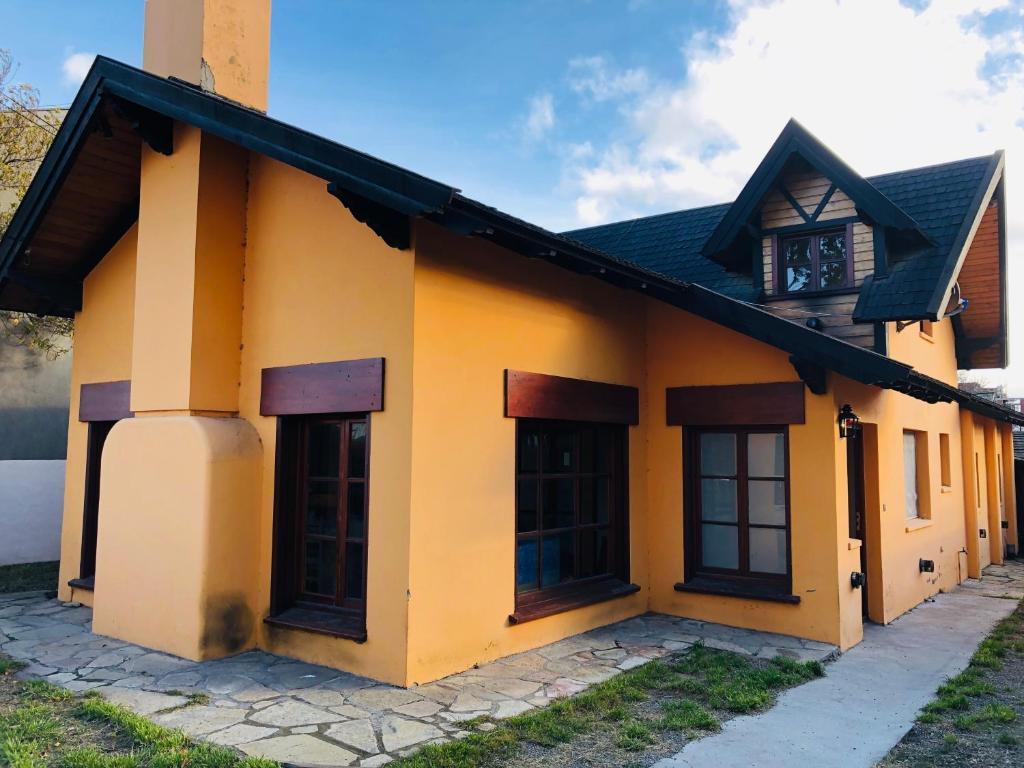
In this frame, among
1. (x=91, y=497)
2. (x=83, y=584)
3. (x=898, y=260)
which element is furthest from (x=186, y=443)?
(x=898, y=260)

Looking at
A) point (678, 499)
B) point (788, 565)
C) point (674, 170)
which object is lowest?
point (788, 565)

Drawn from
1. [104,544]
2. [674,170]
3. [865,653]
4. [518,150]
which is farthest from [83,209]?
[674,170]

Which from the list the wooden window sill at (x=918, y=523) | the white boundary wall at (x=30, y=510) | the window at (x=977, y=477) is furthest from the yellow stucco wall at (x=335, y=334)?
the window at (x=977, y=477)

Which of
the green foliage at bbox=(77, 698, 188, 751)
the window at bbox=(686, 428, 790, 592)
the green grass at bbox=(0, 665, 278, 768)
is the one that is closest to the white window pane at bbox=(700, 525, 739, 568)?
the window at bbox=(686, 428, 790, 592)

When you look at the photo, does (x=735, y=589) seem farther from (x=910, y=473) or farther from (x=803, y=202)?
(x=803, y=202)

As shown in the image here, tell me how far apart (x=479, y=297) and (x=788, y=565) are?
161 inches

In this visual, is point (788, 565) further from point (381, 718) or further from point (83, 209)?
point (83, 209)

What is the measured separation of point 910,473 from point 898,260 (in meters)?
2.98

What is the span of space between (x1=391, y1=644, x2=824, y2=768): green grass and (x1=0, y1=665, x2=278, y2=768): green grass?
114cm

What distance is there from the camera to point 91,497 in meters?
8.67

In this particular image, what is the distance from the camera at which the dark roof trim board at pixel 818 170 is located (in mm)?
8727

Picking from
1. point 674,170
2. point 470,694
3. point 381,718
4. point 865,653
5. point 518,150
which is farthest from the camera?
point 674,170

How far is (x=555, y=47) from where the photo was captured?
1266cm

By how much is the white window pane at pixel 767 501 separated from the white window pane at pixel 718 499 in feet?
0.65
